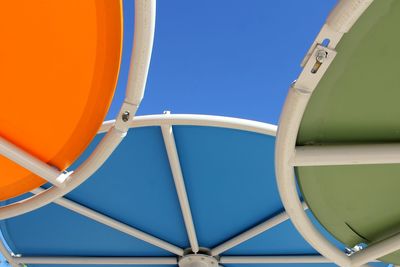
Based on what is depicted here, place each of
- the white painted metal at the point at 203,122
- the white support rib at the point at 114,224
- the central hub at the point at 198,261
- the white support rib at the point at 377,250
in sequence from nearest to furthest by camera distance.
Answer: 1. the white support rib at the point at 377,250
2. the white painted metal at the point at 203,122
3. the white support rib at the point at 114,224
4. the central hub at the point at 198,261

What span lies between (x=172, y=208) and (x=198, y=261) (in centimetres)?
221

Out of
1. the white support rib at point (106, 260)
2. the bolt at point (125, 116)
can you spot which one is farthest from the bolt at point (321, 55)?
the white support rib at point (106, 260)

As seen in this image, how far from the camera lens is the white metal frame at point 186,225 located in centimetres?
916

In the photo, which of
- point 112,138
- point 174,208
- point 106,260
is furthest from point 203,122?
point 106,260

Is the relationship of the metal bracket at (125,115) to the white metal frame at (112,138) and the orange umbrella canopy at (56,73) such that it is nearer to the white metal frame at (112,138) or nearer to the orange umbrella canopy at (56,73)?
the white metal frame at (112,138)

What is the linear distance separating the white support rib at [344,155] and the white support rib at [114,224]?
6993mm

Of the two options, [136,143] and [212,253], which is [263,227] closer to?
[212,253]

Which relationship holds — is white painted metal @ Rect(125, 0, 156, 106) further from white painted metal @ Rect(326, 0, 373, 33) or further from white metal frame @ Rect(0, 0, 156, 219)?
white painted metal @ Rect(326, 0, 373, 33)

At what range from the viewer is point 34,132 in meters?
6.86

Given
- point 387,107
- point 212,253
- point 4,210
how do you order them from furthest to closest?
point 212,253
point 4,210
point 387,107

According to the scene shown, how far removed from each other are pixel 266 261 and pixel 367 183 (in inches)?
283

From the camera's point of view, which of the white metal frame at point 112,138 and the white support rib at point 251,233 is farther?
the white support rib at point 251,233

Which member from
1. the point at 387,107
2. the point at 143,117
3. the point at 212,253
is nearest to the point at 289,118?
the point at 387,107

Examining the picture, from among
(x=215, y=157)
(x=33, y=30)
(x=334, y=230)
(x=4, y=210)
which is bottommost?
(x=334, y=230)
